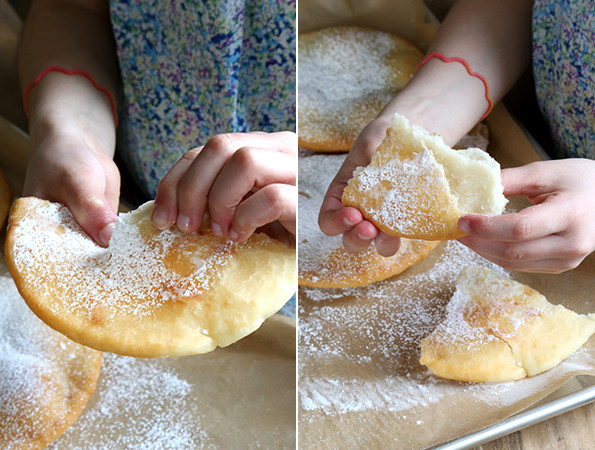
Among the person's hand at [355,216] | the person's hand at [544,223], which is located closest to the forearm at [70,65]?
the person's hand at [355,216]

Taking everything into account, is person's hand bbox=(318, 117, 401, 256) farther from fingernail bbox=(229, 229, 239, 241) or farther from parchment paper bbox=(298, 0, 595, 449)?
fingernail bbox=(229, 229, 239, 241)

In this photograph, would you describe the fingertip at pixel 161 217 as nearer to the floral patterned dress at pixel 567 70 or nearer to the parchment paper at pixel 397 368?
the parchment paper at pixel 397 368

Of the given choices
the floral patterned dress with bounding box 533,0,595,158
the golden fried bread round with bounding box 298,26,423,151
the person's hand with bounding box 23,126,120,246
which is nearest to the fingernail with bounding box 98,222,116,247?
the person's hand with bounding box 23,126,120,246

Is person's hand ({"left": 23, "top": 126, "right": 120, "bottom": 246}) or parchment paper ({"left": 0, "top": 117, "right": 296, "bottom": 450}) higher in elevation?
person's hand ({"left": 23, "top": 126, "right": 120, "bottom": 246})

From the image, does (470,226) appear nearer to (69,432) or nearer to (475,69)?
(475,69)

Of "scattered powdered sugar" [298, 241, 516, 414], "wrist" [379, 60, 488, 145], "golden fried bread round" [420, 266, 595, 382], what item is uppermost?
"wrist" [379, 60, 488, 145]
